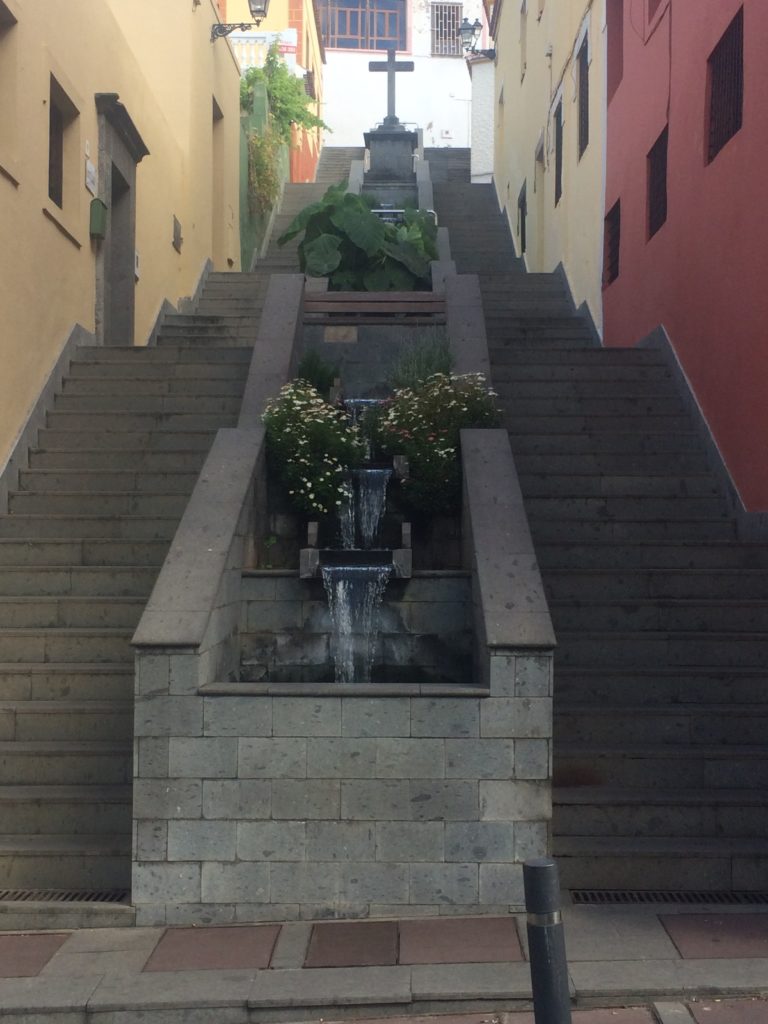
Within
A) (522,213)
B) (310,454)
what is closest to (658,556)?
(310,454)

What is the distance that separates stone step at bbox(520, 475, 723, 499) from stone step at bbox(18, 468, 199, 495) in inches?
104

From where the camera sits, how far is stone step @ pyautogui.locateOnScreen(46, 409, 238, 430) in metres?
10.5

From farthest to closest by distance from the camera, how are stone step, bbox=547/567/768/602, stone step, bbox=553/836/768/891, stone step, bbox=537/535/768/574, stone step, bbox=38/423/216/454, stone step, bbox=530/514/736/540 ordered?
stone step, bbox=38/423/216/454 < stone step, bbox=530/514/736/540 < stone step, bbox=537/535/768/574 < stone step, bbox=547/567/768/602 < stone step, bbox=553/836/768/891

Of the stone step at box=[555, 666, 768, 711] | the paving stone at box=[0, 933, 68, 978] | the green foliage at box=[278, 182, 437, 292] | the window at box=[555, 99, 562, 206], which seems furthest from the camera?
the window at box=[555, 99, 562, 206]

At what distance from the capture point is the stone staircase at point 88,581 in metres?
6.51

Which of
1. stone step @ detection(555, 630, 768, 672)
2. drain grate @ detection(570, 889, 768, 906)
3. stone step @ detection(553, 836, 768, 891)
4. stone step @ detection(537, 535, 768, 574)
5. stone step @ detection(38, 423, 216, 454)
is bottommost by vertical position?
drain grate @ detection(570, 889, 768, 906)

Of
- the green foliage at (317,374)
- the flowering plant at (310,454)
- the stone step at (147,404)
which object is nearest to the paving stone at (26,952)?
the flowering plant at (310,454)

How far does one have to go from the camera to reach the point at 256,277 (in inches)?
693

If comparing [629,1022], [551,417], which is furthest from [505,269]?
[629,1022]

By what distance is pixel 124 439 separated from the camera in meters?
10.4

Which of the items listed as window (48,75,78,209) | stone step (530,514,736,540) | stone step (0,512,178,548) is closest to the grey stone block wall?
stone step (0,512,178,548)

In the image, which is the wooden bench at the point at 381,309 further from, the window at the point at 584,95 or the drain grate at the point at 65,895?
the drain grate at the point at 65,895

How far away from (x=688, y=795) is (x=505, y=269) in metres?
16.0

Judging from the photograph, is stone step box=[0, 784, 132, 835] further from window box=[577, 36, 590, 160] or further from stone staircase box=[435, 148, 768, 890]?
window box=[577, 36, 590, 160]
